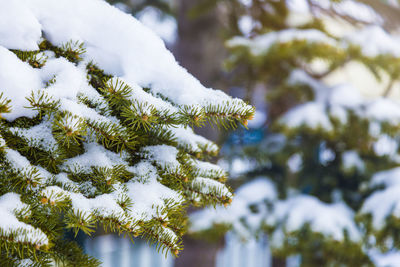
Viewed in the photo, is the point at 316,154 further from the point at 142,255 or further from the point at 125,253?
the point at 142,255

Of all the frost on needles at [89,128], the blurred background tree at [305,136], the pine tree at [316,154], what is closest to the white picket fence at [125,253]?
the blurred background tree at [305,136]

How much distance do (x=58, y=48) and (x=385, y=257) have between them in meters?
2.01

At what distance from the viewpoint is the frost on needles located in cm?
76

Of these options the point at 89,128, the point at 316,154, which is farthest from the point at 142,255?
the point at 89,128

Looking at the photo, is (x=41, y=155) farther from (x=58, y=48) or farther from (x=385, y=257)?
(x=385, y=257)

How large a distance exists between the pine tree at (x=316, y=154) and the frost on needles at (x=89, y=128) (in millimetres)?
1377

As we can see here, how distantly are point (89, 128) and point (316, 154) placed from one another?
215cm

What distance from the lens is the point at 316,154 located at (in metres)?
2.61

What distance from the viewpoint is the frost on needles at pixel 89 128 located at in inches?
29.8

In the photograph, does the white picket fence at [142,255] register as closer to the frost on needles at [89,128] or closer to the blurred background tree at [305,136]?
the blurred background tree at [305,136]

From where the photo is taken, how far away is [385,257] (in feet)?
6.49

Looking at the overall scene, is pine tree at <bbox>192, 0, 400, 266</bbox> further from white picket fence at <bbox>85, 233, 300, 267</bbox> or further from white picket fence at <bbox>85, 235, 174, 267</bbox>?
white picket fence at <bbox>85, 235, 174, 267</bbox>

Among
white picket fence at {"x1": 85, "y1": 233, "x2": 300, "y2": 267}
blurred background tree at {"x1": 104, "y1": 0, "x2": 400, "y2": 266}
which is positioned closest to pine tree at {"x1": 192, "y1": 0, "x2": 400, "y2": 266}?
blurred background tree at {"x1": 104, "y1": 0, "x2": 400, "y2": 266}

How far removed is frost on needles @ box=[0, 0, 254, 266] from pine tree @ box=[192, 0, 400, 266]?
138 cm
